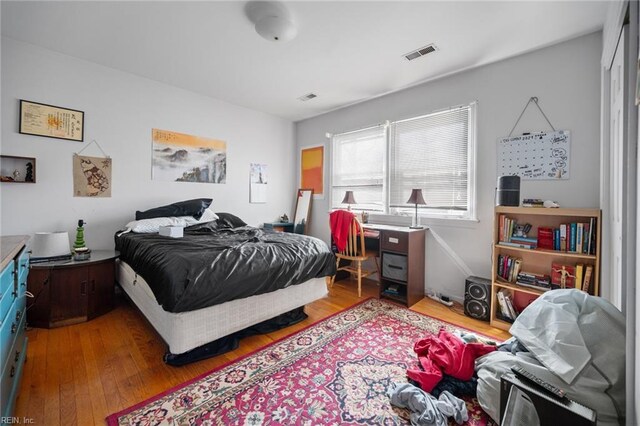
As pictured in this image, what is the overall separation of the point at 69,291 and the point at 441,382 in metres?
3.05

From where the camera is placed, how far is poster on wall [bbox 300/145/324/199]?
4613 mm

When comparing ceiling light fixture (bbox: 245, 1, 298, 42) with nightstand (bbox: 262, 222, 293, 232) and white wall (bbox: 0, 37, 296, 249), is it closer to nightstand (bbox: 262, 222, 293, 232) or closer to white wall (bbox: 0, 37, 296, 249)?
white wall (bbox: 0, 37, 296, 249)

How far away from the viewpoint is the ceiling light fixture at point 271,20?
202 cm

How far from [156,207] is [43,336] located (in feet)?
5.37

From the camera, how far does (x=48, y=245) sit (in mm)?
2402

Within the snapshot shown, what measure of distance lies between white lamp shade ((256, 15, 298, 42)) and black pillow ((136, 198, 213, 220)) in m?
2.12

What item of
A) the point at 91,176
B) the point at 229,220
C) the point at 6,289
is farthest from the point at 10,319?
the point at 229,220

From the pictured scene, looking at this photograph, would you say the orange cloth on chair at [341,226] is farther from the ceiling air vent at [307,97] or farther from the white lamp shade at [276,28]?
the white lamp shade at [276,28]

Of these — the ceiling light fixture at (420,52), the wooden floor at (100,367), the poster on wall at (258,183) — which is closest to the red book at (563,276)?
the wooden floor at (100,367)

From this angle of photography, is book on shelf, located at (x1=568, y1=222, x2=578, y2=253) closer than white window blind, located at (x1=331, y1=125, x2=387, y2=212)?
Yes

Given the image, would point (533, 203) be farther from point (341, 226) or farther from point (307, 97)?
point (307, 97)

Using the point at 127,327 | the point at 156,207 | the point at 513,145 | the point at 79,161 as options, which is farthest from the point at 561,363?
the point at 79,161

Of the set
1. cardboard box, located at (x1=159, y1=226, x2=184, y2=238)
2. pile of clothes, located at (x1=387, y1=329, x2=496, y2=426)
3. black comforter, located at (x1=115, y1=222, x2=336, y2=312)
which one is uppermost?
cardboard box, located at (x1=159, y1=226, x2=184, y2=238)

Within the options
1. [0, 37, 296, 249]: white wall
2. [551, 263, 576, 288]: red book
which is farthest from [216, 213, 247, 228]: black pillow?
[551, 263, 576, 288]: red book
